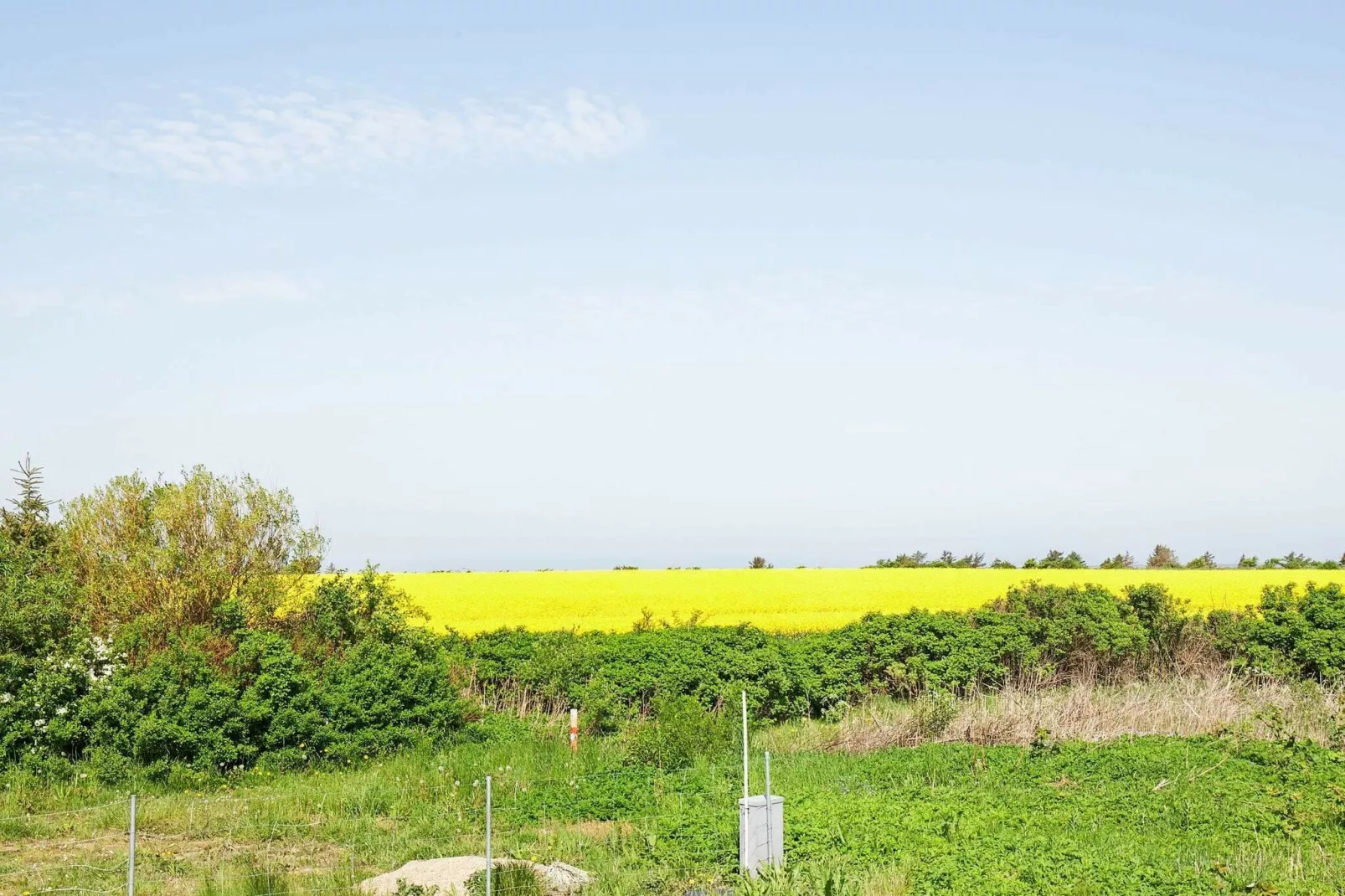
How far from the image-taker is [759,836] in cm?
938

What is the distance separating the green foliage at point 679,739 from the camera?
15070 mm

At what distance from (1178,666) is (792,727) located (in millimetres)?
8256

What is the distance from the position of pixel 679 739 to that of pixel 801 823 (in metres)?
4.99

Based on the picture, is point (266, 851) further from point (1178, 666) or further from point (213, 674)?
point (1178, 666)

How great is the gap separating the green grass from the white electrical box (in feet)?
0.98

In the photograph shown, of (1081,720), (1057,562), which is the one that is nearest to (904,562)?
(1057,562)

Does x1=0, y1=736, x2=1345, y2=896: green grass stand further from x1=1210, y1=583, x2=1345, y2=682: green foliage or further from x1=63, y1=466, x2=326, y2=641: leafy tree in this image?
x1=1210, y1=583, x2=1345, y2=682: green foliage

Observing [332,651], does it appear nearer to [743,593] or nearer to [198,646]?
[198,646]

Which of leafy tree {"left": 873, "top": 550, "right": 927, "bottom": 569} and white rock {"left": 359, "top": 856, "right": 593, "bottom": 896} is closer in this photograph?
white rock {"left": 359, "top": 856, "right": 593, "bottom": 896}

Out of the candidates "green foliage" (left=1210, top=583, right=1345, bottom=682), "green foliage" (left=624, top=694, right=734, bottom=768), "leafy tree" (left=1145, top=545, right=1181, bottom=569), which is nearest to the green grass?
"green foliage" (left=624, top=694, right=734, bottom=768)

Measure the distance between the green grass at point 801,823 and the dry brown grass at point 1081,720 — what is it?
89 cm

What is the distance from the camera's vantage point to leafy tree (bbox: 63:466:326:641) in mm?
18812

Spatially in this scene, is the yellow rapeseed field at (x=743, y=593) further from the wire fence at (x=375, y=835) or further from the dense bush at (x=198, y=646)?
the wire fence at (x=375, y=835)

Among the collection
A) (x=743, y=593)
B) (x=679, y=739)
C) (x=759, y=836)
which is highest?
(x=743, y=593)
